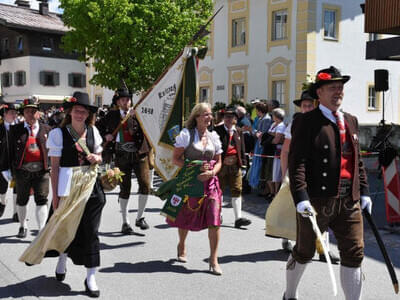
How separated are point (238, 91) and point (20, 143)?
1975 cm

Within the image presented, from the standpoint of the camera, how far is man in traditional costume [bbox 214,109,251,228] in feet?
23.9

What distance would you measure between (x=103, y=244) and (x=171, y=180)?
1.54m

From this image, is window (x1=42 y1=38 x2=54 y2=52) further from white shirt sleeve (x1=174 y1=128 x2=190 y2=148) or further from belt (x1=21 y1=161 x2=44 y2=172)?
white shirt sleeve (x1=174 y1=128 x2=190 y2=148)

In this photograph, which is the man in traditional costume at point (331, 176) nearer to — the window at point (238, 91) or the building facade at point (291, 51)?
the building facade at point (291, 51)

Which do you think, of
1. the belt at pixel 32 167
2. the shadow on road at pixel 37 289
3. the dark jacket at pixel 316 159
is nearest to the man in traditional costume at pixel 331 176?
the dark jacket at pixel 316 159

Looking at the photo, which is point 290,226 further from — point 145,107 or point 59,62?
point 59,62

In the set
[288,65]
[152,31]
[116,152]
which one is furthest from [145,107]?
[288,65]

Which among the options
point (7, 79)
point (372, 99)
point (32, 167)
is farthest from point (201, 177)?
point (7, 79)

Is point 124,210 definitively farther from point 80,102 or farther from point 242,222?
point 80,102

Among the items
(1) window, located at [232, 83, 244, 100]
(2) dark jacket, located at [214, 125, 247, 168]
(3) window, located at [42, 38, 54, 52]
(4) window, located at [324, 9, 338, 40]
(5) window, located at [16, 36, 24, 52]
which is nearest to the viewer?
(2) dark jacket, located at [214, 125, 247, 168]

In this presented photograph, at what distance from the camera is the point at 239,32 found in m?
25.4

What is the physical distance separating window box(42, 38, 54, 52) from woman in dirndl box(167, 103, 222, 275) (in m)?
40.7

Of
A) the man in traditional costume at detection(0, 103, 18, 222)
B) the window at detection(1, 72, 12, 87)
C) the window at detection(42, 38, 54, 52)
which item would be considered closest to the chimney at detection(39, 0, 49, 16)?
the window at detection(42, 38, 54, 52)

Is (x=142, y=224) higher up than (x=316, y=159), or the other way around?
(x=316, y=159)
